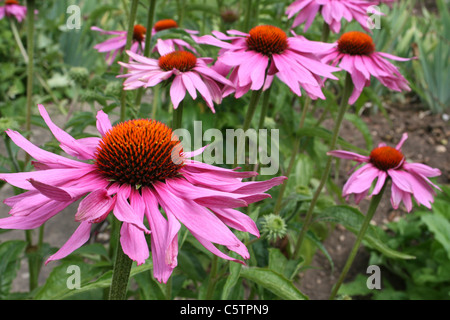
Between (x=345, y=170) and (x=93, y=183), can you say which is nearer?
(x=93, y=183)

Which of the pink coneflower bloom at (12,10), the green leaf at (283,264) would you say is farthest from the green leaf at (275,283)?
the pink coneflower bloom at (12,10)

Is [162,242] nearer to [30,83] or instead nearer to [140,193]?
[140,193]

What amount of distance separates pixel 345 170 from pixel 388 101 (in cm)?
109

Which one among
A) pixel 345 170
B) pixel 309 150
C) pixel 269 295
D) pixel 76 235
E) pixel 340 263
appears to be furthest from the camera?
pixel 345 170

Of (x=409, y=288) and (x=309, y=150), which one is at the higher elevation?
(x=309, y=150)

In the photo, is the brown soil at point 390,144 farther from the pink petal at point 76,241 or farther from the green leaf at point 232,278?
the pink petal at point 76,241

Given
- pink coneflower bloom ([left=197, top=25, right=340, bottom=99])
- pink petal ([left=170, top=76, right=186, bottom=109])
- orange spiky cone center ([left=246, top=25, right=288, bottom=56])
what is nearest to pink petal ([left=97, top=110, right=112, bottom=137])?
pink petal ([left=170, top=76, right=186, bottom=109])

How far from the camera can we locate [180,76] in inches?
33.3

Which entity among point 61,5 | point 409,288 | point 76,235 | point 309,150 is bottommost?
point 409,288

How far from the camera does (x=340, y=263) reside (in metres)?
1.91

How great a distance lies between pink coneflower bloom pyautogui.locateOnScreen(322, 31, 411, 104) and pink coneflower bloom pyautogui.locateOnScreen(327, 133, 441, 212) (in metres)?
0.15
